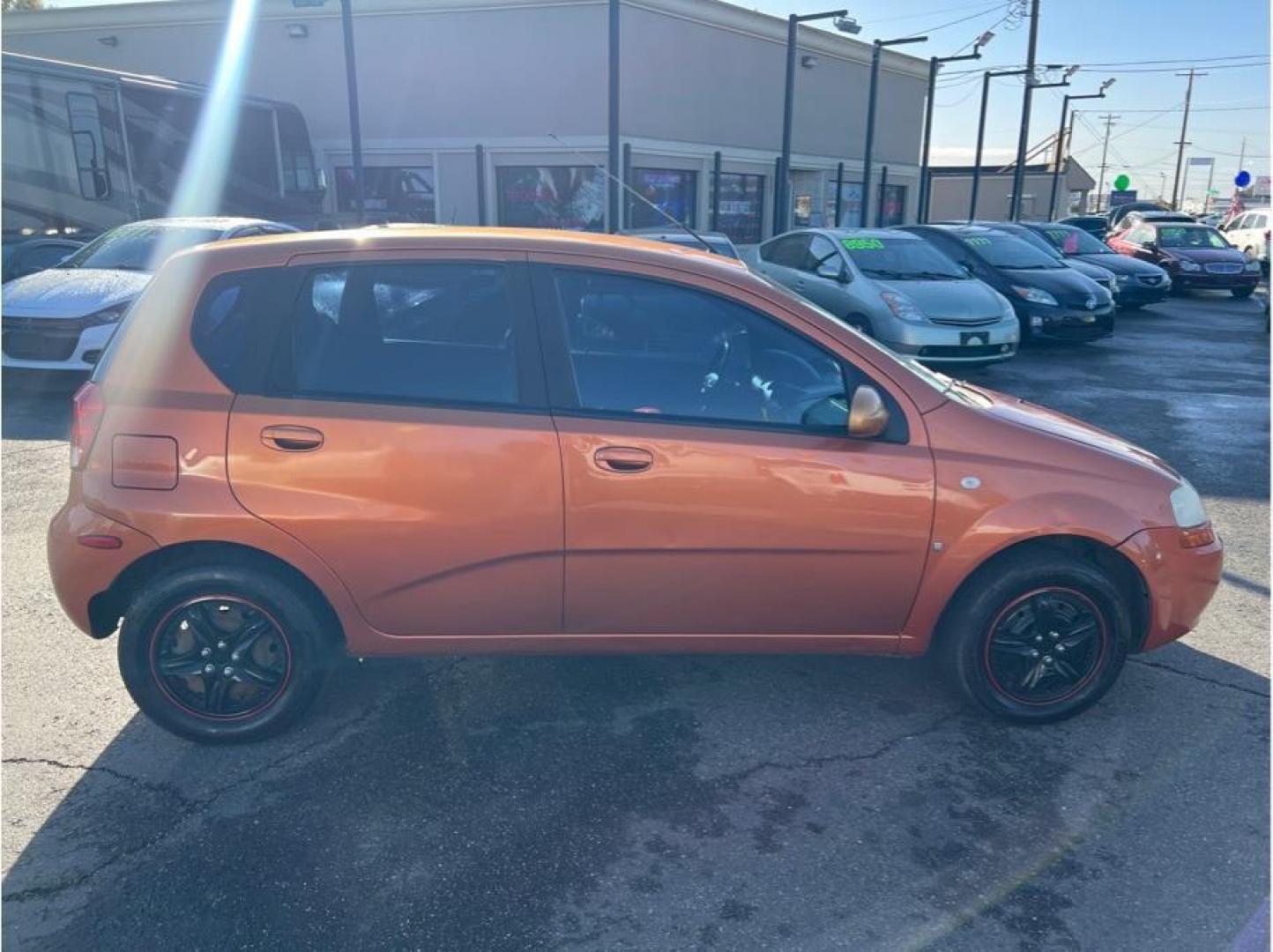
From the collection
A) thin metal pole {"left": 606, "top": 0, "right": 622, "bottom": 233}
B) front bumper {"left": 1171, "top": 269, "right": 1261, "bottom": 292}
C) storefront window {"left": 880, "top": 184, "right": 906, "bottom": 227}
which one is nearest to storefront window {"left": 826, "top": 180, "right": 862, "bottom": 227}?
storefront window {"left": 880, "top": 184, "right": 906, "bottom": 227}

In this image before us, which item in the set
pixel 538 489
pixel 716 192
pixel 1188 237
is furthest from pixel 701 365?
pixel 1188 237

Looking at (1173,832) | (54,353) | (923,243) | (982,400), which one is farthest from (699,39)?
(1173,832)

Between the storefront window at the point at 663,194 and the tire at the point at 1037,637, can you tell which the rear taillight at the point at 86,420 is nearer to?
the tire at the point at 1037,637

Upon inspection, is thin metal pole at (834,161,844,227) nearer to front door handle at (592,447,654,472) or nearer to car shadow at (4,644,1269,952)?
car shadow at (4,644,1269,952)

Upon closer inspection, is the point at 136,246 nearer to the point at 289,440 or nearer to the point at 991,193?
the point at 289,440

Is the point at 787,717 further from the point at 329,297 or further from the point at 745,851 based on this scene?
the point at 329,297

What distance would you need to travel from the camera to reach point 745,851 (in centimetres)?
280

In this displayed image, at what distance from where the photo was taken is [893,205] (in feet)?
99.3

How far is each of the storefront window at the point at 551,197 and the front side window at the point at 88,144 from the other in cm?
859

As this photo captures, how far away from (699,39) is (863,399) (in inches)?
787

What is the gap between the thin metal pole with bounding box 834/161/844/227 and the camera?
25117 millimetres

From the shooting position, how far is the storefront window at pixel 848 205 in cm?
2664

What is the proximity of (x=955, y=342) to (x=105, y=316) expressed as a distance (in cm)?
819

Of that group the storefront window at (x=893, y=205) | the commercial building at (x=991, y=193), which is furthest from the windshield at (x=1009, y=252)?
the commercial building at (x=991, y=193)
